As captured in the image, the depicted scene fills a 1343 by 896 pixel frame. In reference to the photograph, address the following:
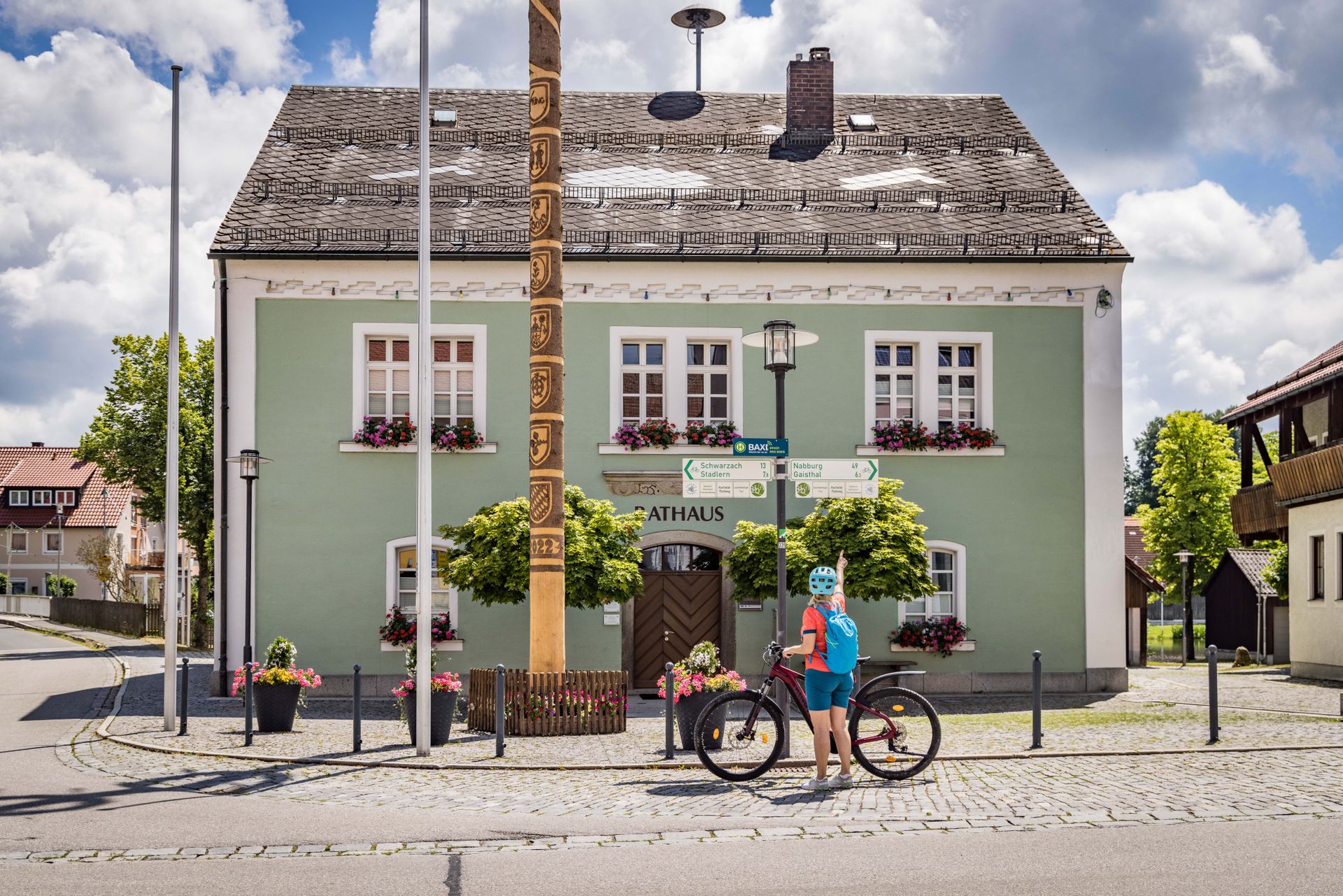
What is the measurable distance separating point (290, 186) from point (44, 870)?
16264 mm

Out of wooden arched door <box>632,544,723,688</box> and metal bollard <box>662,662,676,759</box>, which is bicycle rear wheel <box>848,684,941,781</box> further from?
wooden arched door <box>632,544,723,688</box>

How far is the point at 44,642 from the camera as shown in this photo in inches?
1590

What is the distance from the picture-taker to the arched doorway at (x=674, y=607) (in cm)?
2131

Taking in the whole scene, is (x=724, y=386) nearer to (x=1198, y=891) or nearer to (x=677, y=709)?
(x=677, y=709)

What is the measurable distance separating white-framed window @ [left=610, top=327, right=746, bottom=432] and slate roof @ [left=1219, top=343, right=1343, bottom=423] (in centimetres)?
1368

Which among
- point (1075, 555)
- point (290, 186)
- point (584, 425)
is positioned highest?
point (290, 186)

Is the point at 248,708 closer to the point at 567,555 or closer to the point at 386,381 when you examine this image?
the point at 567,555

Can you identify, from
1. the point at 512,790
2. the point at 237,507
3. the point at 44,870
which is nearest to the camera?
the point at 44,870

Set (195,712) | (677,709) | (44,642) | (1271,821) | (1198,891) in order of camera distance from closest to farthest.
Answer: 1. (1198,891)
2. (1271,821)
3. (677,709)
4. (195,712)
5. (44,642)

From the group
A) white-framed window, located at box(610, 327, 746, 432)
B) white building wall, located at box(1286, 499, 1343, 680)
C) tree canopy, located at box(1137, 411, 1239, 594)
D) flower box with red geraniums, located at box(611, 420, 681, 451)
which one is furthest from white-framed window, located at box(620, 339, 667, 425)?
tree canopy, located at box(1137, 411, 1239, 594)

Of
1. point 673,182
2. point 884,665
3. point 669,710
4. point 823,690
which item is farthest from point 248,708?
point 673,182

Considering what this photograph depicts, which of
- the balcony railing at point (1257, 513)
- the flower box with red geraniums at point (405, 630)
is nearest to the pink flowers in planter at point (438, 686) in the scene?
the flower box with red geraniums at point (405, 630)

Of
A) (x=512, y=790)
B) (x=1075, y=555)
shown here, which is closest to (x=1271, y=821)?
(x=512, y=790)

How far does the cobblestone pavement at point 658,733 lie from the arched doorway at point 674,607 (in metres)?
3.75
